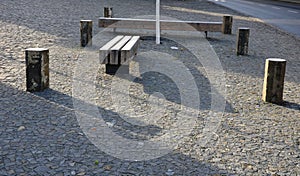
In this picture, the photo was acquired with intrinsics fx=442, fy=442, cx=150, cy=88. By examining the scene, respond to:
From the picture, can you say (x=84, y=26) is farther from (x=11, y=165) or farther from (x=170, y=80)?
(x=11, y=165)

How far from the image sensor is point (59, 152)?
4.40 meters

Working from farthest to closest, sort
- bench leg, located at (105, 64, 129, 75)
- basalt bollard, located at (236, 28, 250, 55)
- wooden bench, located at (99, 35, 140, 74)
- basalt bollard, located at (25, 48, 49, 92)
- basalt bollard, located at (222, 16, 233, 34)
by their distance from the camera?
basalt bollard, located at (222, 16, 233, 34), basalt bollard, located at (236, 28, 250, 55), bench leg, located at (105, 64, 129, 75), wooden bench, located at (99, 35, 140, 74), basalt bollard, located at (25, 48, 49, 92)

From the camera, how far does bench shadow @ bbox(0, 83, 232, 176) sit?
407 cm

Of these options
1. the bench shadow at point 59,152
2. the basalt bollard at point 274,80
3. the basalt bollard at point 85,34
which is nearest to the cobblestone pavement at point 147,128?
the bench shadow at point 59,152

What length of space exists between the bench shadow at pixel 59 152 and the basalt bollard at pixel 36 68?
0.65 meters

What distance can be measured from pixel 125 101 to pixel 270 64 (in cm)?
216

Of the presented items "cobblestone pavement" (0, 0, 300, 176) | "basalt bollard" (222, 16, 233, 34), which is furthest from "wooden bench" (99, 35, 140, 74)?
"basalt bollard" (222, 16, 233, 34)

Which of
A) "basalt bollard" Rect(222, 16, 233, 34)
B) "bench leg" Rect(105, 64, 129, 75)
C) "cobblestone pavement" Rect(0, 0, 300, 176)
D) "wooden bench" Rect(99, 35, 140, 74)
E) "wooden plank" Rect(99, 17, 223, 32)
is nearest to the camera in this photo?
"cobblestone pavement" Rect(0, 0, 300, 176)

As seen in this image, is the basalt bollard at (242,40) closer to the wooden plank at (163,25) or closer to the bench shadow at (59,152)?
the wooden plank at (163,25)

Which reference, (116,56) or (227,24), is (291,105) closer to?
(116,56)

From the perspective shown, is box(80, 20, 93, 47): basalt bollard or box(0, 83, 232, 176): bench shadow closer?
box(0, 83, 232, 176): bench shadow

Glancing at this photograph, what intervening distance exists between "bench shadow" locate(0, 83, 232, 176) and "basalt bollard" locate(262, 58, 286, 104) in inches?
98.7

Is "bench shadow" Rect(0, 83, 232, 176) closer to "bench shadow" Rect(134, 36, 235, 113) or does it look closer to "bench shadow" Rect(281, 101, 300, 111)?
"bench shadow" Rect(134, 36, 235, 113)

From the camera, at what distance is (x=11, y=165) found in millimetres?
4055
